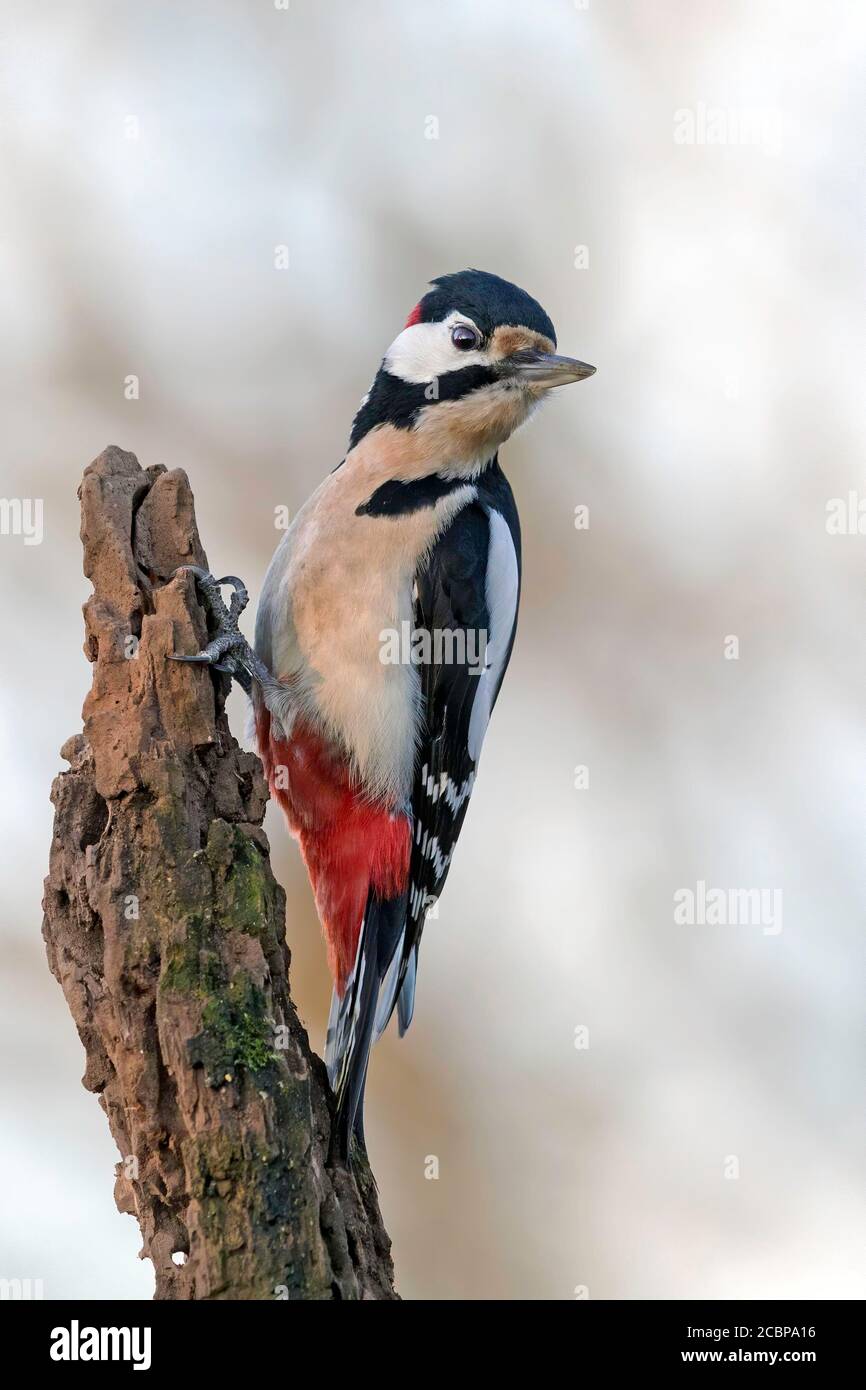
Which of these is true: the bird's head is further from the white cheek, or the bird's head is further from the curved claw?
the curved claw

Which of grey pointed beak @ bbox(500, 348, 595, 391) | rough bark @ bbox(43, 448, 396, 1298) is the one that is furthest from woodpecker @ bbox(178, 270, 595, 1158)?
rough bark @ bbox(43, 448, 396, 1298)

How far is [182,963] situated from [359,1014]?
0.46 metres

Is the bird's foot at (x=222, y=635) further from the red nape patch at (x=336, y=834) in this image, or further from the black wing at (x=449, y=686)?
the black wing at (x=449, y=686)

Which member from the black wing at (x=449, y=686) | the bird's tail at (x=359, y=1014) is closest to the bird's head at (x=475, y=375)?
the black wing at (x=449, y=686)

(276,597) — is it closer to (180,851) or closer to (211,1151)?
(180,851)

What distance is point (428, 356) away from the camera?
2.72m

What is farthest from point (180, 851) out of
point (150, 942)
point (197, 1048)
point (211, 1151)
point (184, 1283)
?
point (184, 1283)

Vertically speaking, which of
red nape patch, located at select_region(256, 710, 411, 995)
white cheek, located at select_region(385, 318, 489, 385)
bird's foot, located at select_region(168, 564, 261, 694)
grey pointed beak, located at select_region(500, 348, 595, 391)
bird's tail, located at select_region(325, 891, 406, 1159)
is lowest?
bird's tail, located at select_region(325, 891, 406, 1159)

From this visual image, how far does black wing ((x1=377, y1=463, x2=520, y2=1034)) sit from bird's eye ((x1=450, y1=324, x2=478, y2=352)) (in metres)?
0.26

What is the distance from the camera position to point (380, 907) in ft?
8.38

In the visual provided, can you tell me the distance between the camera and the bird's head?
104 inches

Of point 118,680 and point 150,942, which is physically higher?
point 118,680

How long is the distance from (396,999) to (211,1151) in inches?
27.5

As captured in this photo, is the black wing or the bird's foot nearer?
the bird's foot
